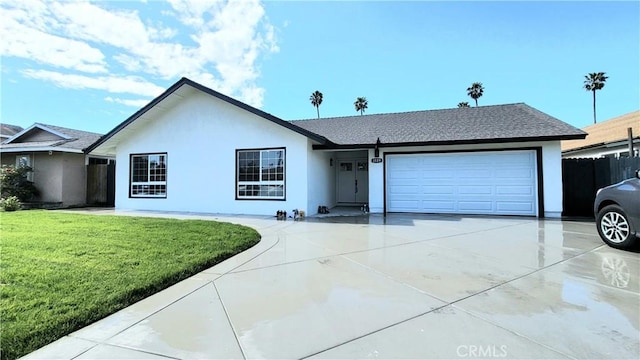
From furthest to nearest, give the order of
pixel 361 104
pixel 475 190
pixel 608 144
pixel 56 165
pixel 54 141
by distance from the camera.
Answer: pixel 361 104 < pixel 54 141 < pixel 56 165 < pixel 608 144 < pixel 475 190

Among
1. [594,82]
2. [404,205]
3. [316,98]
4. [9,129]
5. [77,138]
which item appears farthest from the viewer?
[316,98]

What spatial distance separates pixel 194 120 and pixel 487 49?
12.2 metres

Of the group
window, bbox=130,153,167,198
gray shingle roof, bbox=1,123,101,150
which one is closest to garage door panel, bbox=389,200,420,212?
window, bbox=130,153,167,198

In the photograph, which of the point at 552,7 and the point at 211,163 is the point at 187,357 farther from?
the point at 552,7

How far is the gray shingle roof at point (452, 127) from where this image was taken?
1096cm

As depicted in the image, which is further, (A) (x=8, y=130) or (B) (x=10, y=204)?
(A) (x=8, y=130)

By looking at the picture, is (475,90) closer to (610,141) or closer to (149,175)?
(610,141)

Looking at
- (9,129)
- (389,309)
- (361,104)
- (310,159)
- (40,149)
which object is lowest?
(389,309)

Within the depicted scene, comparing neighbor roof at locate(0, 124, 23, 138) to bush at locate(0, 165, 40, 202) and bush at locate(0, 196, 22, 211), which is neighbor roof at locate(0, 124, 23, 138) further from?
bush at locate(0, 196, 22, 211)

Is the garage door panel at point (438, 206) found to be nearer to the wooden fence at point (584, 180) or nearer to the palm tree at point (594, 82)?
the wooden fence at point (584, 180)

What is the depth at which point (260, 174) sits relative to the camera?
40.1 feet

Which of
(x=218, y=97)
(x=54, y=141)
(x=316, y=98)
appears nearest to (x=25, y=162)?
(x=54, y=141)

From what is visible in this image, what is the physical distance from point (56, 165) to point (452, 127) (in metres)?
18.0

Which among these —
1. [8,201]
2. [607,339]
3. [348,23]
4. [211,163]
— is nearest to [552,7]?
[348,23]
